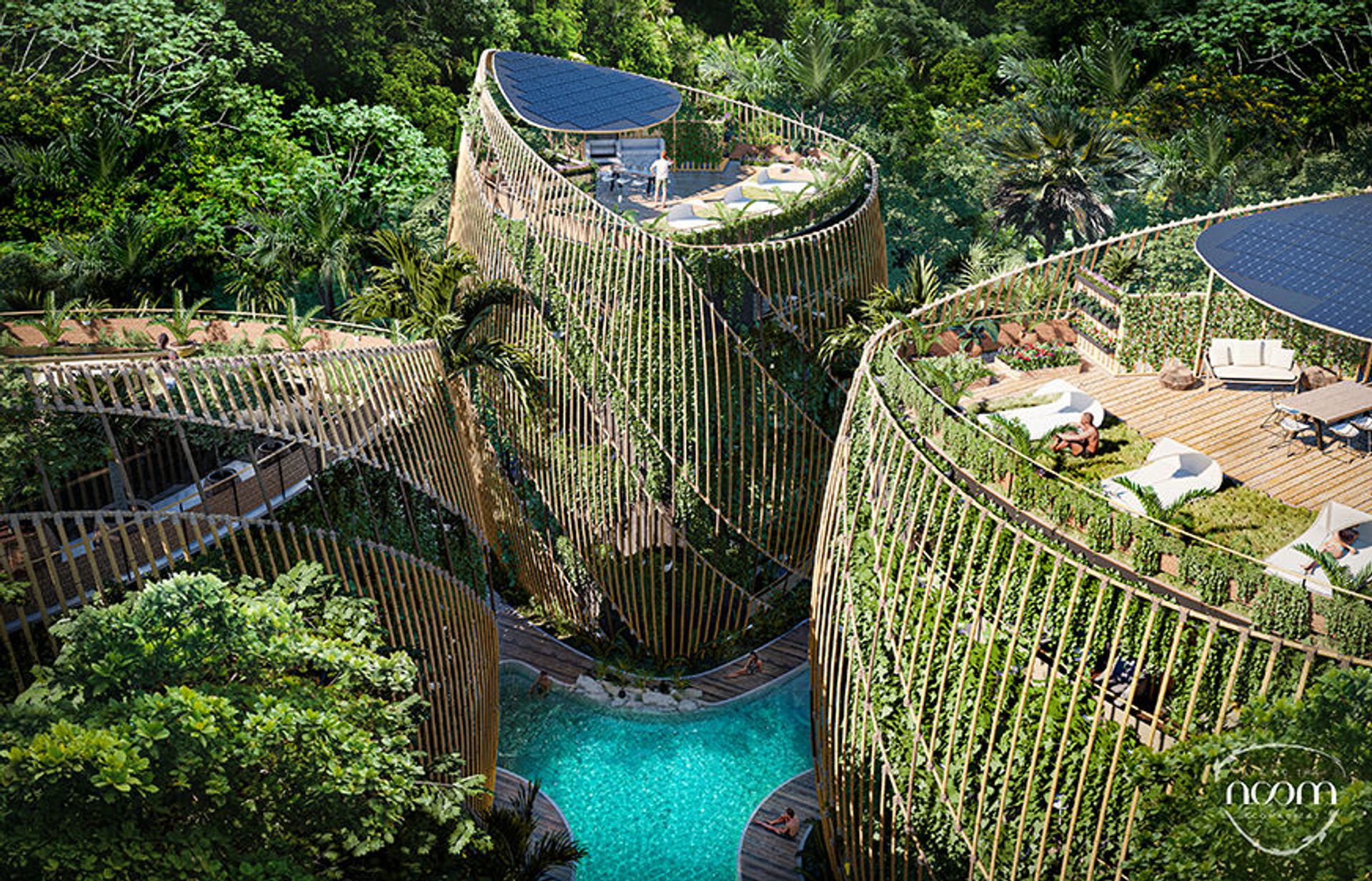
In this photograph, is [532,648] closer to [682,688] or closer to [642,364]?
[682,688]

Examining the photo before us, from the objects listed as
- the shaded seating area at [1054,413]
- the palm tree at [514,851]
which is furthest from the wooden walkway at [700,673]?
the shaded seating area at [1054,413]

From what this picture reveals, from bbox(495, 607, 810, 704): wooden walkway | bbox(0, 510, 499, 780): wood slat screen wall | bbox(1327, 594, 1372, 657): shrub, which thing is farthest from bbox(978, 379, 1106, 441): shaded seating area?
bbox(495, 607, 810, 704): wooden walkway

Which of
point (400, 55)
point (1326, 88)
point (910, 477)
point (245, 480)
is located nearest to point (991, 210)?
point (1326, 88)

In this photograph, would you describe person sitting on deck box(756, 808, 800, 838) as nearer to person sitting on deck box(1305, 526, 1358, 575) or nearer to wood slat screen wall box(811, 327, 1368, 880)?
wood slat screen wall box(811, 327, 1368, 880)

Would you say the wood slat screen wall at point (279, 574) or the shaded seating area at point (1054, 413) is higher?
the shaded seating area at point (1054, 413)

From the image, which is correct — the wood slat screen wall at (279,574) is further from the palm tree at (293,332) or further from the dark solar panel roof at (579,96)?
the dark solar panel roof at (579,96)

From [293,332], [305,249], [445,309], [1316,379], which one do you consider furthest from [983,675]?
[305,249]
